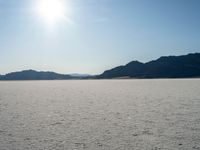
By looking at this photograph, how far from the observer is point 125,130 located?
7.71 metres

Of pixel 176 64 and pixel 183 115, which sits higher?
pixel 176 64

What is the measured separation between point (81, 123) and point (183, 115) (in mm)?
3852

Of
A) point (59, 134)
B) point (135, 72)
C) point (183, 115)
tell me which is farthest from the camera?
point (135, 72)

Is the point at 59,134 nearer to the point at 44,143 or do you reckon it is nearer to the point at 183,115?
the point at 44,143

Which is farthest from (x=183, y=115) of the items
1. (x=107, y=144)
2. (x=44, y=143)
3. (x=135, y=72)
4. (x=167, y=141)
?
(x=135, y=72)

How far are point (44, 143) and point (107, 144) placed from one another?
146 centimetres

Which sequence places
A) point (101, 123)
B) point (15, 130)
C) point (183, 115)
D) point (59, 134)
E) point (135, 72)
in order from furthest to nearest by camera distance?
point (135, 72) → point (183, 115) → point (101, 123) → point (15, 130) → point (59, 134)

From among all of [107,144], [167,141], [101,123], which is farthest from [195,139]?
[101,123]

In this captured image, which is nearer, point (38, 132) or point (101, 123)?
point (38, 132)

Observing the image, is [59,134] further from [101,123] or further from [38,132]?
[101,123]

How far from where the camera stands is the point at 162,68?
141 metres

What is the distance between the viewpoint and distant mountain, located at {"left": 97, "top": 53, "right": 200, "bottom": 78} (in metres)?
134

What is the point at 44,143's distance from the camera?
6414 millimetres

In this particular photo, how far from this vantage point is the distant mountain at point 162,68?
134425 millimetres
